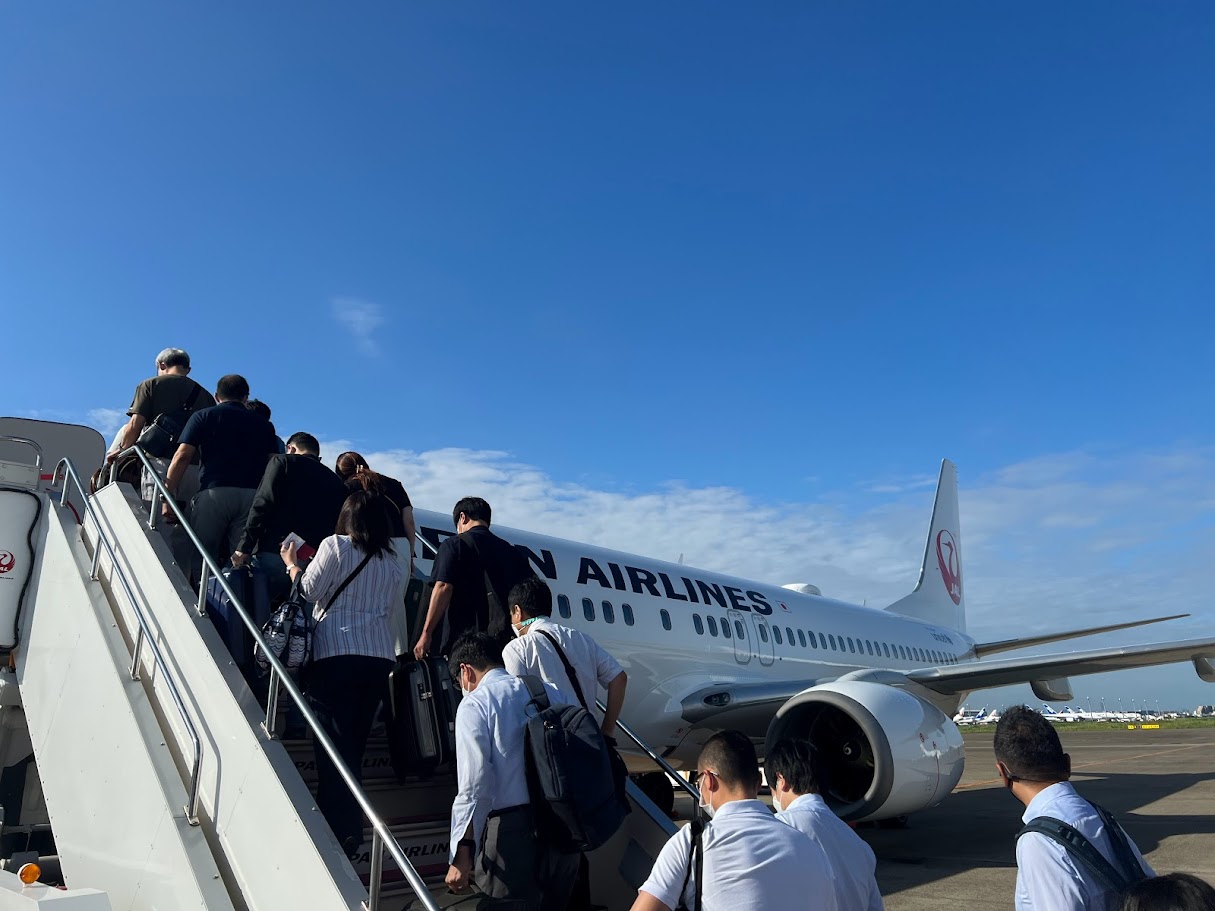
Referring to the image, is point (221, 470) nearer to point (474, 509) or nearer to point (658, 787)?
point (474, 509)

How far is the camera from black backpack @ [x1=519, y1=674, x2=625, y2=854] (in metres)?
2.75

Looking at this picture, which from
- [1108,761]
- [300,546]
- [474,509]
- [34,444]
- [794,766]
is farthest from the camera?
[1108,761]

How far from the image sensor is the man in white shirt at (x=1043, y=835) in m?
1.98

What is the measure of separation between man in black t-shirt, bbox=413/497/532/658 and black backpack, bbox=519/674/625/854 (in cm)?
119

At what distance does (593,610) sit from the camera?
8.30 m

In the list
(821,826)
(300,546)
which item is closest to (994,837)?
(821,826)

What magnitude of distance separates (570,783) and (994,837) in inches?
309

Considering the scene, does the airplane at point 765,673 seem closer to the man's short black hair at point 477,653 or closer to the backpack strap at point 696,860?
the man's short black hair at point 477,653

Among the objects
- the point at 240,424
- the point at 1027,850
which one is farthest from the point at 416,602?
the point at 1027,850

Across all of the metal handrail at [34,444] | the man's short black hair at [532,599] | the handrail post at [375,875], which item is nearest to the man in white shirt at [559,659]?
the man's short black hair at [532,599]

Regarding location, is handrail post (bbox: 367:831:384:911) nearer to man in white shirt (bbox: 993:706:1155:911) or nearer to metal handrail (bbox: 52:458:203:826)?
metal handrail (bbox: 52:458:203:826)

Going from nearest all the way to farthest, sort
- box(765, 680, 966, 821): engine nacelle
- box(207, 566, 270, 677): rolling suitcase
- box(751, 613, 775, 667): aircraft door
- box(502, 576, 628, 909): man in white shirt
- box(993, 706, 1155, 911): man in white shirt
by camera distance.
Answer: box(993, 706, 1155, 911): man in white shirt
box(502, 576, 628, 909): man in white shirt
box(207, 566, 270, 677): rolling suitcase
box(765, 680, 966, 821): engine nacelle
box(751, 613, 775, 667): aircraft door

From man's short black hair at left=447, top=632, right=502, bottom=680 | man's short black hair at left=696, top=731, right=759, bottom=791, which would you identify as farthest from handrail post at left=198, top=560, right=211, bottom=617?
man's short black hair at left=696, top=731, right=759, bottom=791

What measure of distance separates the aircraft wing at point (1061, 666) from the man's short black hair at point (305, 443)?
7.01 metres
